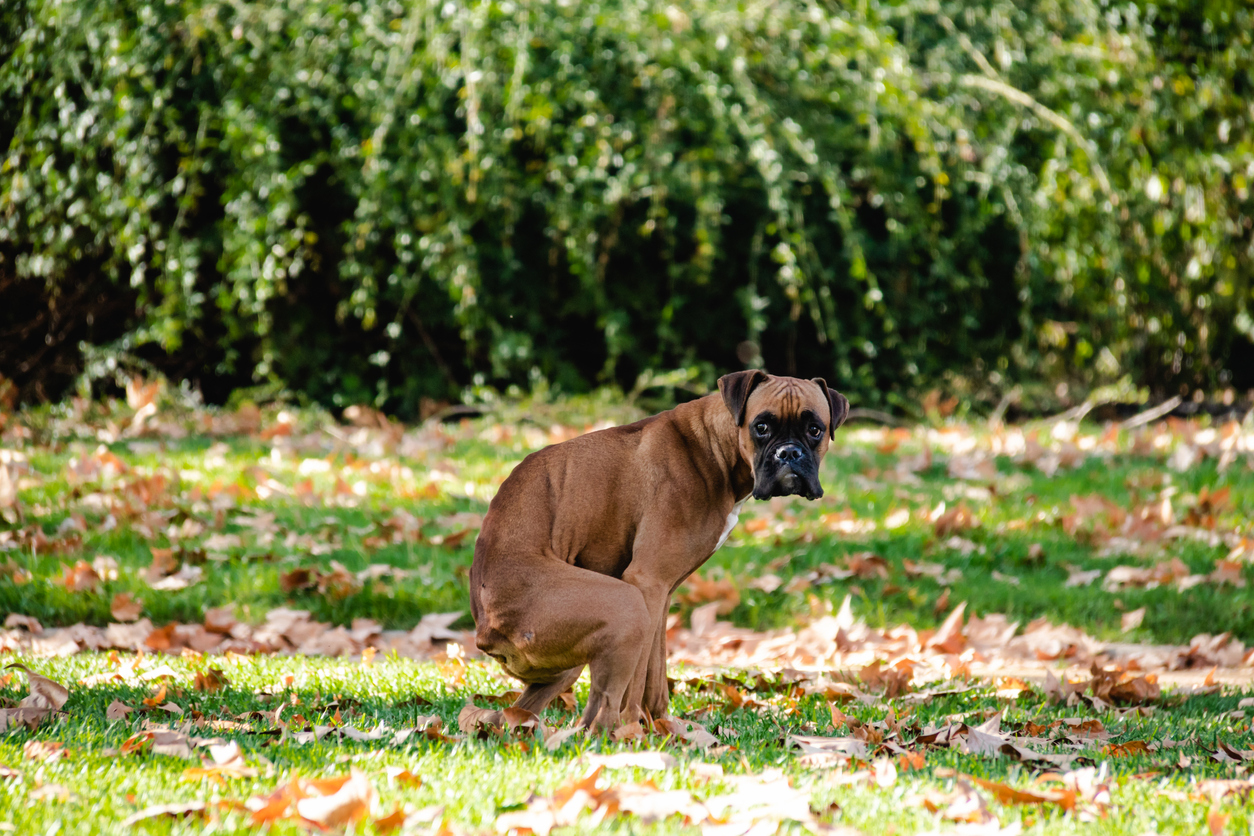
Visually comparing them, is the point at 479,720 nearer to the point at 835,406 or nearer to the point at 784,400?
the point at 784,400

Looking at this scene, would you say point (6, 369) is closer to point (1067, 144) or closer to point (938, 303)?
point (938, 303)

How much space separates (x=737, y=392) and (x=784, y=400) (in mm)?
165

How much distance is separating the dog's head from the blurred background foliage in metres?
5.17

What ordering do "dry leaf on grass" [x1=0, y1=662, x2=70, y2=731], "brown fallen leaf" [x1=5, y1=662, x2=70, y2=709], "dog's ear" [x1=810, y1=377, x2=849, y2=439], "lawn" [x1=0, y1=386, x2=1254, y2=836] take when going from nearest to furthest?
"lawn" [x1=0, y1=386, x2=1254, y2=836] < "dry leaf on grass" [x1=0, y1=662, x2=70, y2=731] < "brown fallen leaf" [x1=5, y1=662, x2=70, y2=709] < "dog's ear" [x1=810, y1=377, x2=849, y2=439]

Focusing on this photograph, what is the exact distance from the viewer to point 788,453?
3.76 metres

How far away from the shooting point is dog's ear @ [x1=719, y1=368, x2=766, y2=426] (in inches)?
153

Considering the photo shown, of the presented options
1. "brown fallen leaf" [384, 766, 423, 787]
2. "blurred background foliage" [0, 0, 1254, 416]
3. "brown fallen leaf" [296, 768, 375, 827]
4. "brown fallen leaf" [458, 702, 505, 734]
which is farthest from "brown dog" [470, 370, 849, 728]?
"blurred background foliage" [0, 0, 1254, 416]

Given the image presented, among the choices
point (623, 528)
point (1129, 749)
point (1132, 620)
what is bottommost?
point (1132, 620)

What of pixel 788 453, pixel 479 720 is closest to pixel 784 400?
pixel 788 453

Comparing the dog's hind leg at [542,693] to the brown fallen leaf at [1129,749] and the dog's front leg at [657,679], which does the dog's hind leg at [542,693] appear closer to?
the dog's front leg at [657,679]

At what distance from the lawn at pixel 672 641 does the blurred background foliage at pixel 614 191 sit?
1.02 metres

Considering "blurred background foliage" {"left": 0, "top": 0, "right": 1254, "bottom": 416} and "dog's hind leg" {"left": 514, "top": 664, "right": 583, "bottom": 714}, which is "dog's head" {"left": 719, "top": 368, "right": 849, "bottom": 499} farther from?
"blurred background foliage" {"left": 0, "top": 0, "right": 1254, "bottom": 416}

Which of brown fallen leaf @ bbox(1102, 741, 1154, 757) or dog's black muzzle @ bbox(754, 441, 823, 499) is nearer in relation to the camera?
brown fallen leaf @ bbox(1102, 741, 1154, 757)

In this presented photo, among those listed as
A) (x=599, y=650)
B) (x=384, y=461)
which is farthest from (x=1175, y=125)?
(x=599, y=650)
